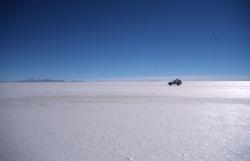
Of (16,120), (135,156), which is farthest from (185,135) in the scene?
(16,120)

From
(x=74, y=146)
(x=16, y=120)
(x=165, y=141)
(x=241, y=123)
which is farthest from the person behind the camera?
(x=16, y=120)

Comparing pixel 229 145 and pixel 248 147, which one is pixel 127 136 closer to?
pixel 229 145

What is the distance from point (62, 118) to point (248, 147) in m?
7.21

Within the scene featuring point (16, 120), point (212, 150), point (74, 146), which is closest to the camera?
point (212, 150)

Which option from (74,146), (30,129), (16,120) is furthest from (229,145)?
(16,120)

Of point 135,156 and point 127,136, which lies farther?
point 127,136

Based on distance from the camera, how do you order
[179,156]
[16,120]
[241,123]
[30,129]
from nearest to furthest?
[179,156] → [30,129] → [241,123] → [16,120]

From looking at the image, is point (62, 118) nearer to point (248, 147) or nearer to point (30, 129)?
point (30, 129)

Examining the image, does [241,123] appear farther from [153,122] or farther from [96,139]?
[96,139]

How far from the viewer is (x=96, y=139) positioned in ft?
20.8

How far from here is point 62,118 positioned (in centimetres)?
952

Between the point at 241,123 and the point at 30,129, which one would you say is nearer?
the point at 30,129

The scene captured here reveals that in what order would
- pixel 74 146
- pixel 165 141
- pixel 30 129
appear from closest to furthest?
pixel 74 146 → pixel 165 141 → pixel 30 129

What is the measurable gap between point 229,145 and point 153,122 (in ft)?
11.2
